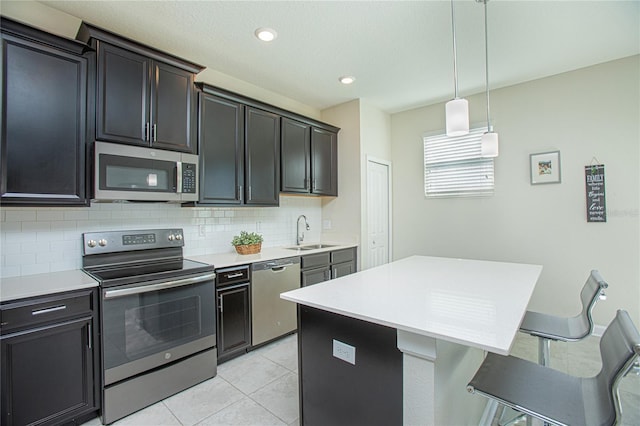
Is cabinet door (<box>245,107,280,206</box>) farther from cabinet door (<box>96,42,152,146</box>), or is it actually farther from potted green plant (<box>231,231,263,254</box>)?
cabinet door (<box>96,42,152,146</box>)

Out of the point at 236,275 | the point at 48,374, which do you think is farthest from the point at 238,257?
the point at 48,374

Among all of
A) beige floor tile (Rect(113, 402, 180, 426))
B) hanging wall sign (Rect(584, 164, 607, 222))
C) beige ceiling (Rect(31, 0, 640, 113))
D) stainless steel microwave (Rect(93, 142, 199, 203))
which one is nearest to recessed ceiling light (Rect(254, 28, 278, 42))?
beige ceiling (Rect(31, 0, 640, 113))

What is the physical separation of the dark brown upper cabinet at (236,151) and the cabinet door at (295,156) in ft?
0.35

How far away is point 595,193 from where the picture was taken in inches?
125

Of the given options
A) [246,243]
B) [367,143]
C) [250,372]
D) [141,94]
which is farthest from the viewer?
[367,143]

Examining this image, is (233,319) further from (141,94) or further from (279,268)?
(141,94)

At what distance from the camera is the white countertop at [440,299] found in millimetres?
1138

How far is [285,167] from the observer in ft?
11.7

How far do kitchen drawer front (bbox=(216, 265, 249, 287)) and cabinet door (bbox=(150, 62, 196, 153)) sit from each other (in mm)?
1065

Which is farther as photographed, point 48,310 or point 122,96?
point 122,96

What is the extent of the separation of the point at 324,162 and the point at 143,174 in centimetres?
225

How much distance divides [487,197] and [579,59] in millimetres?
1615

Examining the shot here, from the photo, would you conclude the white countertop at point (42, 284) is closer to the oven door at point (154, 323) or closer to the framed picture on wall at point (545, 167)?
the oven door at point (154, 323)

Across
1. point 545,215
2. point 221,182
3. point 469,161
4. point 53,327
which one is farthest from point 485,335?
point 469,161
